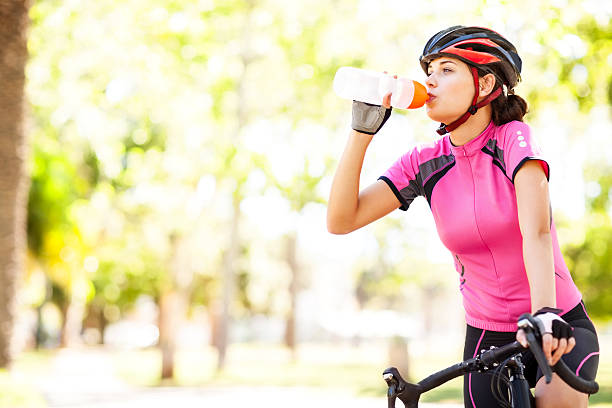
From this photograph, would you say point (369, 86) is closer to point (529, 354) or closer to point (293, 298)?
point (529, 354)

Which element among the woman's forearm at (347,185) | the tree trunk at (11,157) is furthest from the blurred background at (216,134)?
the woman's forearm at (347,185)

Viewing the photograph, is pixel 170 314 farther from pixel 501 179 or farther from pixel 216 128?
pixel 501 179

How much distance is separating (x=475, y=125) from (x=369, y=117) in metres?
0.35

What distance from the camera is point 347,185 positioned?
290 cm

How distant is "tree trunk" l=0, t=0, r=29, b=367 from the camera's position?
9.37m

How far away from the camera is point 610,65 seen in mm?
13391

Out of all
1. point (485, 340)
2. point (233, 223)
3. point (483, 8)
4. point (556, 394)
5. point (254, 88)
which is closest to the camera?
point (556, 394)

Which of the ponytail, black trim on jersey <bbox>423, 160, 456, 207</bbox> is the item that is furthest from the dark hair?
black trim on jersey <bbox>423, 160, 456, 207</bbox>

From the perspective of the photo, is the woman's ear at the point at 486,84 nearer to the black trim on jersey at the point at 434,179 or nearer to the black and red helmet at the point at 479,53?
the black and red helmet at the point at 479,53

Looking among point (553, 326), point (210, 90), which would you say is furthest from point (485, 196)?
point (210, 90)

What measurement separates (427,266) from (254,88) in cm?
2714

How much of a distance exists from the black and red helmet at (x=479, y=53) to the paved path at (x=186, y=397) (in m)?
9.53

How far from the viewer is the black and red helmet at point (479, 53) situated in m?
2.71

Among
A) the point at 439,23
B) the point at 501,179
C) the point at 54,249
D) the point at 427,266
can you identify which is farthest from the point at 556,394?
the point at 427,266
